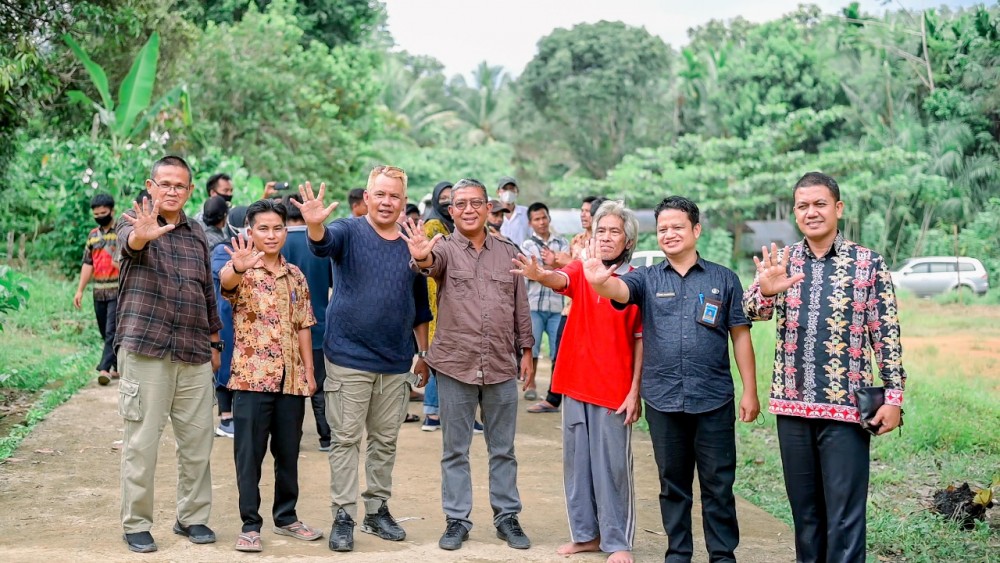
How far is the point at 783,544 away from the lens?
5602 millimetres

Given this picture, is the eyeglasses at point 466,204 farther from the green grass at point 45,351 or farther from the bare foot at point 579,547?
the green grass at point 45,351

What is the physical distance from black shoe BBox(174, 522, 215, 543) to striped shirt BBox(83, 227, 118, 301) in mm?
5026

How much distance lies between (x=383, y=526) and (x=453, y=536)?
412 millimetres

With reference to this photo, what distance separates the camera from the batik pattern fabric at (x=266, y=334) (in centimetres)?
513

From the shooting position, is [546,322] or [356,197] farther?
[546,322]

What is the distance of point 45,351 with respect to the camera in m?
11.4

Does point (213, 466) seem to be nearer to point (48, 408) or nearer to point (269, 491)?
point (269, 491)

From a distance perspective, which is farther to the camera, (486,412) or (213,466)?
(213,466)

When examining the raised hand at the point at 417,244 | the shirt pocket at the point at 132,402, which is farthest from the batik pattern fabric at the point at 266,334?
the raised hand at the point at 417,244

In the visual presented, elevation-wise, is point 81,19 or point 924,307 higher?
point 81,19

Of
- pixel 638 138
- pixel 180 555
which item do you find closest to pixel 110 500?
pixel 180 555

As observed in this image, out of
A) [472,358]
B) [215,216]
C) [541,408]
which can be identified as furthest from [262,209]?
[541,408]

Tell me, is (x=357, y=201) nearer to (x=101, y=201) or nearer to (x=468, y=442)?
(x=101, y=201)

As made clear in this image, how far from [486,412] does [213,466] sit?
2.51m
